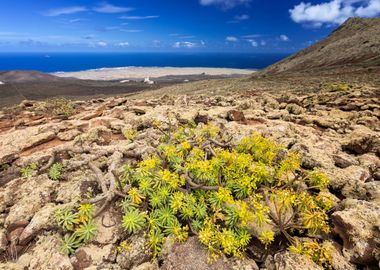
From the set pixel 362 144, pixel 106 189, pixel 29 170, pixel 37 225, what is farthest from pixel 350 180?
pixel 29 170

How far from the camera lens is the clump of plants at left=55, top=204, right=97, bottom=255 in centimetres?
366

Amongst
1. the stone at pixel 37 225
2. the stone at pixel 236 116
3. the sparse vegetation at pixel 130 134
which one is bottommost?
the stone at pixel 37 225

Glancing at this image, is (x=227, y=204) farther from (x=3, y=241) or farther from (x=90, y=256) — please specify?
(x=3, y=241)

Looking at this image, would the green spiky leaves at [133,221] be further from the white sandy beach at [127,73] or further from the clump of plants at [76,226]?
the white sandy beach at [127,73]

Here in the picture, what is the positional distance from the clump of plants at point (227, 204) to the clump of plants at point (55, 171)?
159 cm

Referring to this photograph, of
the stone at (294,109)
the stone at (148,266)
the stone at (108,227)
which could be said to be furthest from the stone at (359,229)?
the stone at (294,109)

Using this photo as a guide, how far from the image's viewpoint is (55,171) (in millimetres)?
5180

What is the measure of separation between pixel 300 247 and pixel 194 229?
1.58 meters

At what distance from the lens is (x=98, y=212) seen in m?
4.05

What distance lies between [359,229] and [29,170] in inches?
256

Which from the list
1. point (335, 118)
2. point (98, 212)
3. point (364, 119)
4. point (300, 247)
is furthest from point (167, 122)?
point (364, 119)

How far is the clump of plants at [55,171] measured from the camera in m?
5.11

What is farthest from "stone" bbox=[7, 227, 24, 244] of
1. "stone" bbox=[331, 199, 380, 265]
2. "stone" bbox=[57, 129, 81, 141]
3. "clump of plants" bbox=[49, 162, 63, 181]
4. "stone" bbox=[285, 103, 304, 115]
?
"stone" bbox=[285, 103, 304, 115]

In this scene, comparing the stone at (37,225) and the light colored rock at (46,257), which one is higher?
the stone at (37,225)
